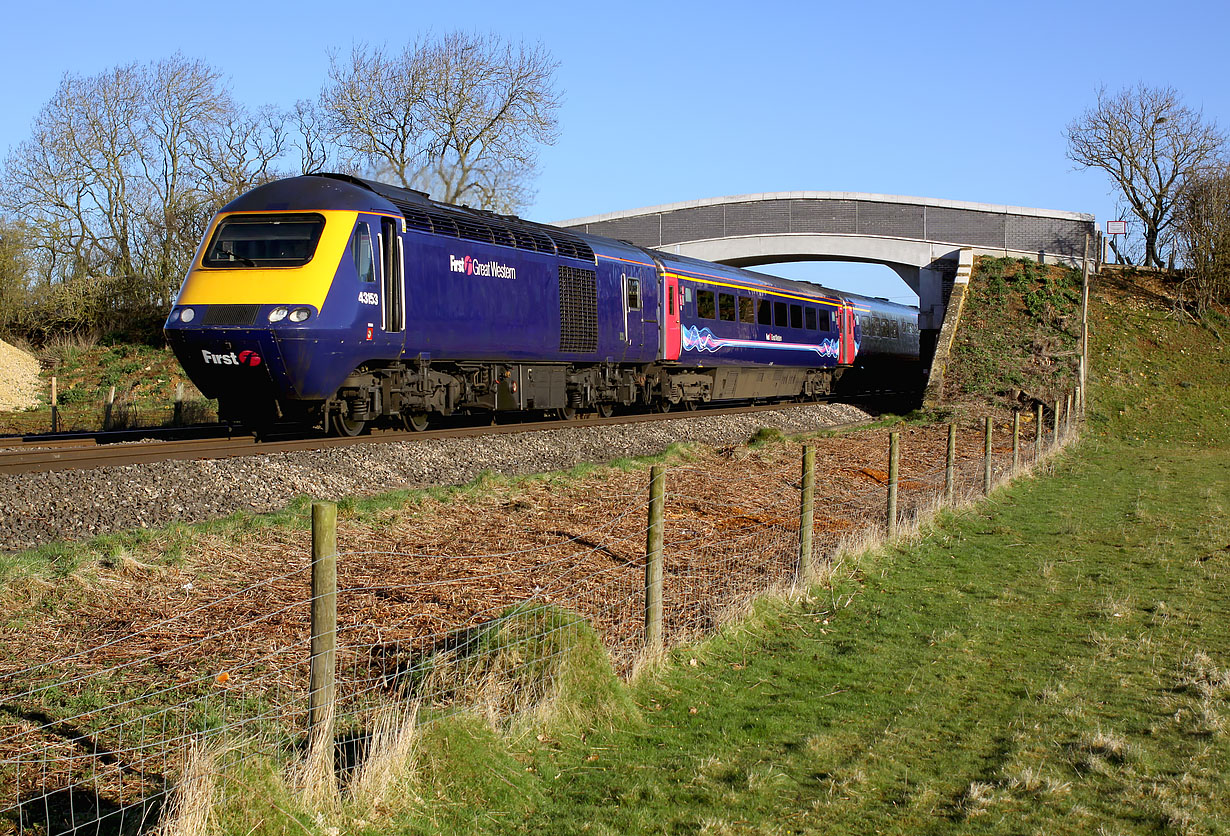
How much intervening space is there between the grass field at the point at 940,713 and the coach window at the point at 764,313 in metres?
15.4

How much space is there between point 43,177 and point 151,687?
40.2 m

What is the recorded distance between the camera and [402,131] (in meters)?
41.3

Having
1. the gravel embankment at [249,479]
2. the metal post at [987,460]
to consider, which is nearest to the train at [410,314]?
the gravel embankment at [249,479]

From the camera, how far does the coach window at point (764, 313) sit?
26.2 m

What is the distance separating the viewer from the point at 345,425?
560 inches

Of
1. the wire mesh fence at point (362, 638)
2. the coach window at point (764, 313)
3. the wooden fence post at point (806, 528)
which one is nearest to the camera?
the wire mesh fence at point (362, 638)

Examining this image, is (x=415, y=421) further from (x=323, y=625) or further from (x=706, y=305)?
(x=323, y=625)

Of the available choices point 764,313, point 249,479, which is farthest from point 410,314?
point 764,313

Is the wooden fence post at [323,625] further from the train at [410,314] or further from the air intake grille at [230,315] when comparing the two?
the air intake grille at [230,315]

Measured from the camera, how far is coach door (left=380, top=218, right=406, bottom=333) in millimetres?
13500

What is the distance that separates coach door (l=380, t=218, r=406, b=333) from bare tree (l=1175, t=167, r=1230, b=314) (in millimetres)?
31044

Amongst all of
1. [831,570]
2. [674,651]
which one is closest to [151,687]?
[674,651]

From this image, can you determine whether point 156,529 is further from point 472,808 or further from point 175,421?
point 175,421

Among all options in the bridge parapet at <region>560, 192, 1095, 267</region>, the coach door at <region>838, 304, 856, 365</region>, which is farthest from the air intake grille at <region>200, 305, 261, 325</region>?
the bridge parapet at <region>560, 192, 1095, 267</region>
